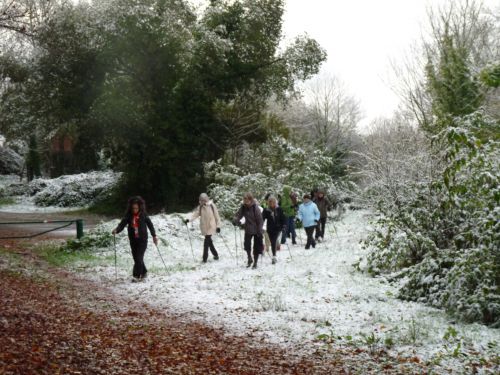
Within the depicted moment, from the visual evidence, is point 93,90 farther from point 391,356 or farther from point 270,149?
point 391,356

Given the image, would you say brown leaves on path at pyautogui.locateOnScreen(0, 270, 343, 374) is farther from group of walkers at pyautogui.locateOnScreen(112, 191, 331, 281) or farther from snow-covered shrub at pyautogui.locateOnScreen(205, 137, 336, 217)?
snow-covered shrub at pyautogui.locateOnScreen(205, 137, 336, 217)

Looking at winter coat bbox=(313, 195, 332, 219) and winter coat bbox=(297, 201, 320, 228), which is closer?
winter coat bbox=(297, 201, 320, 228)

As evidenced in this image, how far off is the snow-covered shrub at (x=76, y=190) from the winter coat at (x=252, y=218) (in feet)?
73.7

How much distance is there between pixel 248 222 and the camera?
1359 cm

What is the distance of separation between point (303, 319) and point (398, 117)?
22432mm

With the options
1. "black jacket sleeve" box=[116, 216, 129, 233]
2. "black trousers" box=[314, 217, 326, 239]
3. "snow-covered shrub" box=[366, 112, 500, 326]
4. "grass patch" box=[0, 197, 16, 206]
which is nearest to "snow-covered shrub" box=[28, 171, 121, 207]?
"grass patch" box=[0, 197, 16, 206]

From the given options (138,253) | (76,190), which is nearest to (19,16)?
(138,253)

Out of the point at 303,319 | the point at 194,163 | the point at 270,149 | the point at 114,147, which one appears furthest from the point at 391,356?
the point at 114,147

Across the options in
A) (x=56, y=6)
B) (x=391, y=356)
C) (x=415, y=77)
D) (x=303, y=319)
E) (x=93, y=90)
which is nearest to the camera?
(x=391, y=356)

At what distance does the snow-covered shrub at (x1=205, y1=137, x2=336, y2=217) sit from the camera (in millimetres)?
22875

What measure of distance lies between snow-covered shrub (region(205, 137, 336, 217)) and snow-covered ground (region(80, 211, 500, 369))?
6.74m

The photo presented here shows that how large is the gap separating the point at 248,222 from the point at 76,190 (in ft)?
84.5

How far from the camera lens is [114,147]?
101ft

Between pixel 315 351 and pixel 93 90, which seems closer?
pixel 315 351
